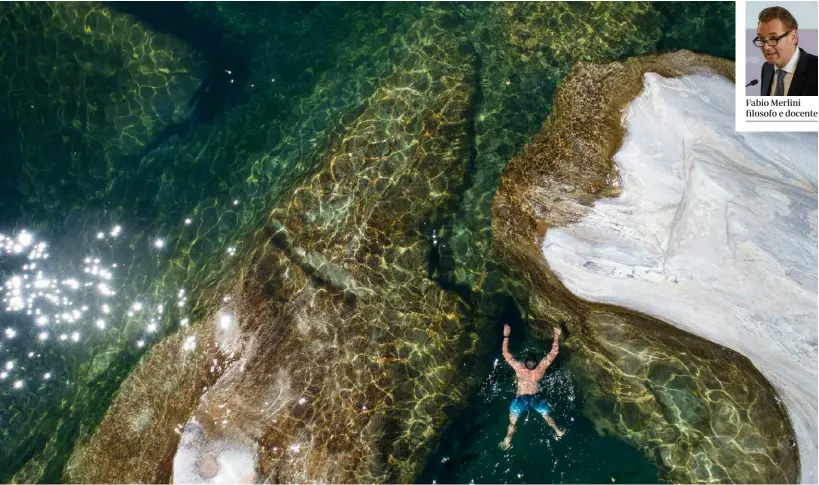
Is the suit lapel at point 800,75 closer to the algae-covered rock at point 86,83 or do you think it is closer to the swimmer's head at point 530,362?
the swimmer's head at point 530,362

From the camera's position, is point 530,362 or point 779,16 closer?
point 779,16

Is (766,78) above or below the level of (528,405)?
above

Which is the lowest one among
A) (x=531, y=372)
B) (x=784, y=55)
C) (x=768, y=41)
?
(x=531, y=372)

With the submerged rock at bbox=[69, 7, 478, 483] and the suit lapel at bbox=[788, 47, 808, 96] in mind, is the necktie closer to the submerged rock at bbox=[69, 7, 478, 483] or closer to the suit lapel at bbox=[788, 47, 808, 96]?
the suit lapel at bbox=[788, 47, 808, 96]

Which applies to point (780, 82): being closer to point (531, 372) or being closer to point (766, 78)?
point (766, 78)

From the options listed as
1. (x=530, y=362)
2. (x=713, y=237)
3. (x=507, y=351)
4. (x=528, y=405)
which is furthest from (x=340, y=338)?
(x=713, y=237)

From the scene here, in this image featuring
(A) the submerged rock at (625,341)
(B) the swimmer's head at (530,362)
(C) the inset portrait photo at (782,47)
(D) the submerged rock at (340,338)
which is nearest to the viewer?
(C) the inset portrait photo at (782,47)

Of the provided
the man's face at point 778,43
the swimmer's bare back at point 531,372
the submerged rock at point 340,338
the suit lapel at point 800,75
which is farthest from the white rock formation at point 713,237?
the submerged rock at point 340,338

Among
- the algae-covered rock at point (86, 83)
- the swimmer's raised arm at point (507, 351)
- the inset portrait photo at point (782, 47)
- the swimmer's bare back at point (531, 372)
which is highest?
the algae-covered rock at point (86, 83)
